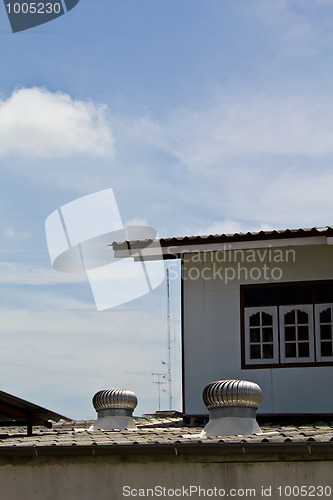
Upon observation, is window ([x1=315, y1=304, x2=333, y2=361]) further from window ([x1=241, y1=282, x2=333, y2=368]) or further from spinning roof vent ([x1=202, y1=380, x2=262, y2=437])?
spinning roof vent ([x1=202, y1=380, x2=262, y2=437])

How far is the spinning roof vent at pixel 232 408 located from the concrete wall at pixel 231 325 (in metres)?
2.27

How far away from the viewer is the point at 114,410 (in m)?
11.9

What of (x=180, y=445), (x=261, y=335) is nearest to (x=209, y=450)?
(x=180, y=445)

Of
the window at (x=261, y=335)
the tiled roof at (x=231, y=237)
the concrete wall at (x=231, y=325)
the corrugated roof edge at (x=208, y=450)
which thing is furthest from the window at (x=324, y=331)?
the corrugated roof edge at (x=208, y=450)

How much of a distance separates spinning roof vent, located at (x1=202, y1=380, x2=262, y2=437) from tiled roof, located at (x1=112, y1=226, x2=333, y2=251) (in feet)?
9.84

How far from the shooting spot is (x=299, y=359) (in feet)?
40.9

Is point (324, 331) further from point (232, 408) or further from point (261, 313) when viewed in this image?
point (232, 408)

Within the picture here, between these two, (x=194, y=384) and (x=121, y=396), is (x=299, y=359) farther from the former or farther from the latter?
(x=121, y=396)

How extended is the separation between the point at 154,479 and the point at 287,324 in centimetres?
467

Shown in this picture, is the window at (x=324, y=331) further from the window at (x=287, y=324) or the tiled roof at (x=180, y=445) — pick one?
the tiled roof at (x=180, y=445)

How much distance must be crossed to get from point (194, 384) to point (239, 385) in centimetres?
289

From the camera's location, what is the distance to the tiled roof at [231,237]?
1220 centimetres

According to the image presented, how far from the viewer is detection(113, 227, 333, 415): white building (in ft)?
40.5

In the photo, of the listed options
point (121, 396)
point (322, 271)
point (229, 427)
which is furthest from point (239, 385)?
point (322, 271)
